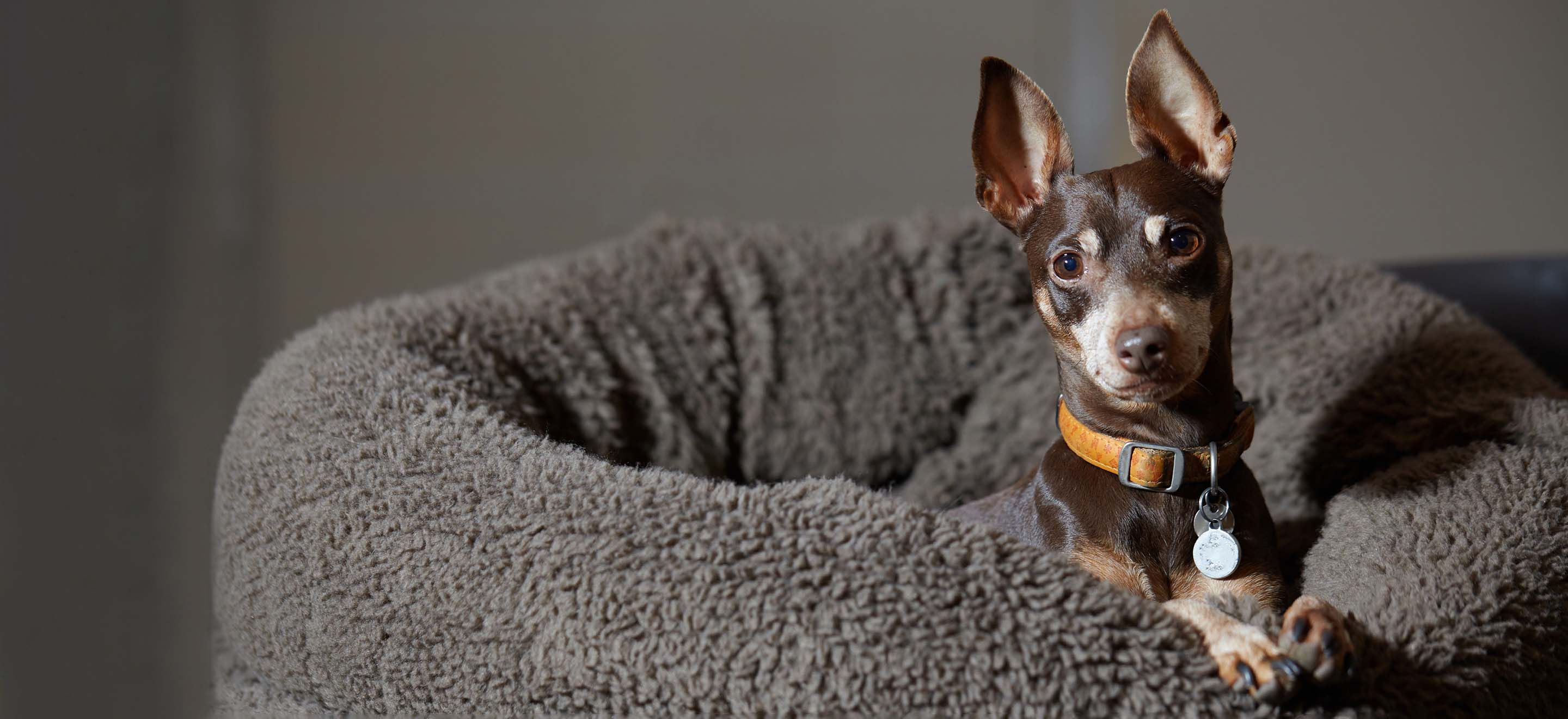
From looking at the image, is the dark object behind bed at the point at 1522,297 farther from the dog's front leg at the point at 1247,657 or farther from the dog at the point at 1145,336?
the dog's front leg at the point at 1247,657

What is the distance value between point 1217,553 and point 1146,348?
1.21ft

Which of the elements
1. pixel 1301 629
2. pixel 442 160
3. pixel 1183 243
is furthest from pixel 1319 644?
pixel 442 160

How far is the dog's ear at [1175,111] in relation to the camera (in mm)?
1574

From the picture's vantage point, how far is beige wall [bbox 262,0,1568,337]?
11.0 feet

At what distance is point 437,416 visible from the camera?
1.75 metres

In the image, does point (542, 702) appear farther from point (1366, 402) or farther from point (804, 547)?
point (1366, 402)

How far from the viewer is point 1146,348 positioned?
133 cm

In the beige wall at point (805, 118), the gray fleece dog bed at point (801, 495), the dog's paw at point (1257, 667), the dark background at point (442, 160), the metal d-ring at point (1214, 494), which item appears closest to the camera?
the dog's paw at point (1257, 667)

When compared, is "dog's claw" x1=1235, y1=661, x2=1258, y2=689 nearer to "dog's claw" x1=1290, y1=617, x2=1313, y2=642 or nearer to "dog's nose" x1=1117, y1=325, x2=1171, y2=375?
"dog's claw" x1=1290, y1=617, x2=1313, y2=642

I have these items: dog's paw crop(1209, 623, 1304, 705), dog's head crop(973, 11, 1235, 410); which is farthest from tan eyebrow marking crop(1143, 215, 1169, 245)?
dog's paw crop(1209, 623, 1304, 705)

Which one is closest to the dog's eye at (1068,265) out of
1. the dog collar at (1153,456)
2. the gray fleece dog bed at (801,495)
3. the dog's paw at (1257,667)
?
the dog collar at (1153,456)

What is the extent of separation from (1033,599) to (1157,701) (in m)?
0.18

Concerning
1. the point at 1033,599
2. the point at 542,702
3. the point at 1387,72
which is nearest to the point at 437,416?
the point at 542,702

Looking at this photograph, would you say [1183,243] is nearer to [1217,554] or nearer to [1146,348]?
[1146,348]
